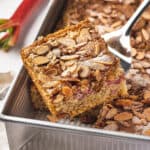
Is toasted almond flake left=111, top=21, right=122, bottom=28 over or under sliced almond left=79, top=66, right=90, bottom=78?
under

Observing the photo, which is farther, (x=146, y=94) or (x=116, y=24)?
(x=116, y=24)

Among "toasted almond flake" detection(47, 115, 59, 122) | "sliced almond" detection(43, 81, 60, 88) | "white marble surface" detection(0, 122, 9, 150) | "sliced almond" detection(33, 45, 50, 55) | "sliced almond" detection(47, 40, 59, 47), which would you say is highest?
"sliced almond" detection(33, 45, 50, 55)

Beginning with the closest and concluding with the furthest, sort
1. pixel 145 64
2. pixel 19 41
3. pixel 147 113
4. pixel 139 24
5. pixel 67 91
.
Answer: pixel 67 91, pixel 147 113, pixel 145 64, pixel 139 24, pixel 19 41

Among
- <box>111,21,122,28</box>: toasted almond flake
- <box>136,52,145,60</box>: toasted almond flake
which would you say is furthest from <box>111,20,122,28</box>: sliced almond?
<box>136,52,145,60</box>: toasted almond flake

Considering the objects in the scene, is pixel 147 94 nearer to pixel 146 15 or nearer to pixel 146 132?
pixel 146 132

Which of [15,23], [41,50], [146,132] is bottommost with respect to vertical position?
[146,132]

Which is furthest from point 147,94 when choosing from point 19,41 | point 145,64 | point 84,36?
point 19,41

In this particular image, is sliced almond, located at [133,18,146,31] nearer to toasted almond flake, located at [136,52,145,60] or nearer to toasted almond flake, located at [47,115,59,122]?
toasted almond flake, located at [136,52,145,60]

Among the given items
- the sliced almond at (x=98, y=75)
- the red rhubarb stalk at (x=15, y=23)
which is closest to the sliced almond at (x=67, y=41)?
the sliced almond at (x=98, y=75)

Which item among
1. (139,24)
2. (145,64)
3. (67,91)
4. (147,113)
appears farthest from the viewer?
(139,24)
